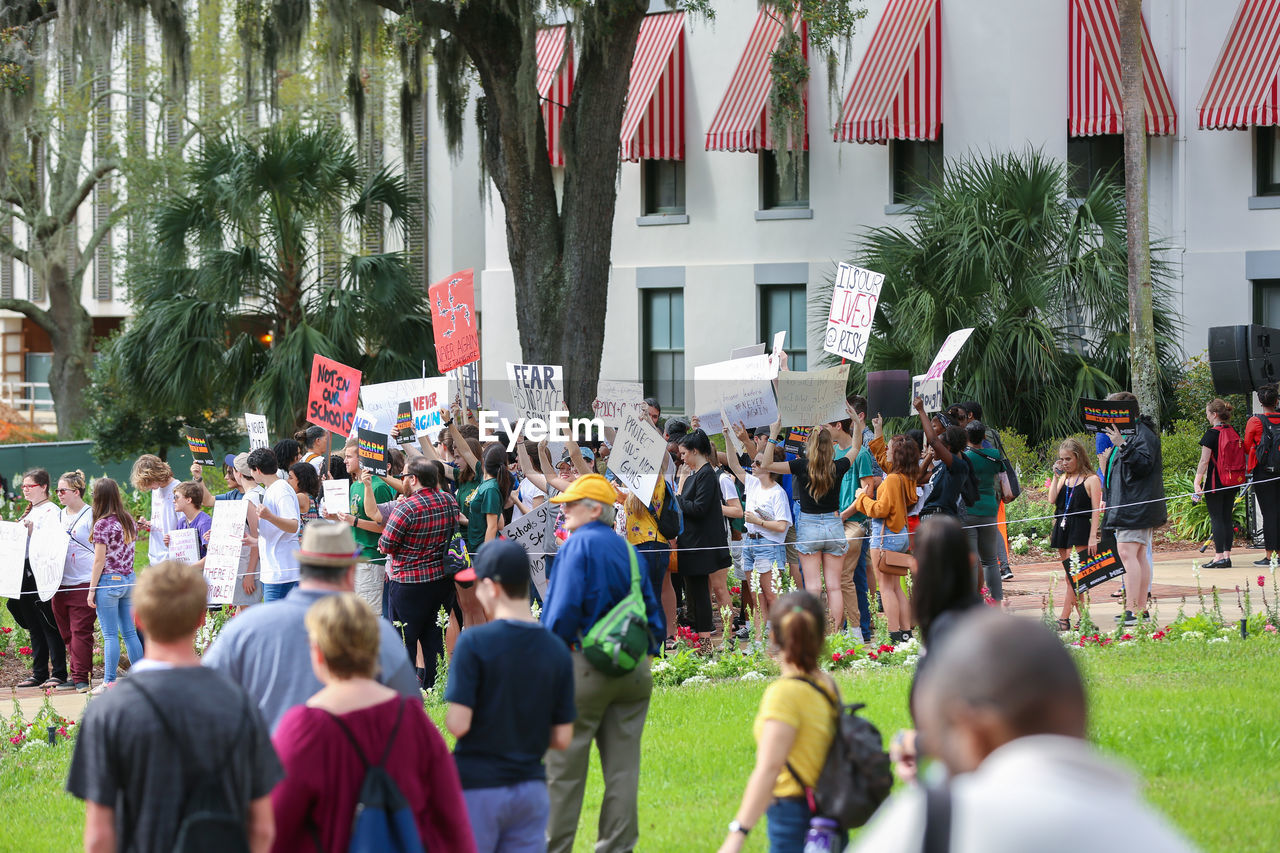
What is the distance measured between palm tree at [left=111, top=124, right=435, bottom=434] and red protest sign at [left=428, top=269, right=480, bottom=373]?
622cm

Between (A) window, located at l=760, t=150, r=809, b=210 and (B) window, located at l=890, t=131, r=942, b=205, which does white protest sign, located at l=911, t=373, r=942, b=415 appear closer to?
(B) window, located at l=890, t=131, r=942, b=205

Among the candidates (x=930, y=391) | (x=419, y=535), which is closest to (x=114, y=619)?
(x=419, y=535)

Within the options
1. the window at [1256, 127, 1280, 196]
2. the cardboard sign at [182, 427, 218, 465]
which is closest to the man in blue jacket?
the cardboard sign at [182, 427, 218, 465]

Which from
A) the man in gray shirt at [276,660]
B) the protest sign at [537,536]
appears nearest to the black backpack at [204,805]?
the man in gray shirt at [276,660]

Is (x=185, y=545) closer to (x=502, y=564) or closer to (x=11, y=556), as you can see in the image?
(x=11, y=556)

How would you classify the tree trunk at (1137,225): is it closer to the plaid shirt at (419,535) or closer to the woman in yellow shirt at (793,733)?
the plaid shirt at (419,535)

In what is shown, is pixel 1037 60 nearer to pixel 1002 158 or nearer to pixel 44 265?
pixel 1002 158

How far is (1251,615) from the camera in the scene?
35.6ft

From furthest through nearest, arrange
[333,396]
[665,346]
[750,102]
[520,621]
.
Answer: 1. [665,346]
2. [750,102]
3. [333,396]
4. [520,621]

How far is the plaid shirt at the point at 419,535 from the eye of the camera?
962 centimetres

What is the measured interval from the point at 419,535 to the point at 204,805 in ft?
19.1

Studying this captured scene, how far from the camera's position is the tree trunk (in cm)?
1791

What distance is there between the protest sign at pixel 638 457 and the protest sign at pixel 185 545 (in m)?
3.06

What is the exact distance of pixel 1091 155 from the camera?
77.1ft
